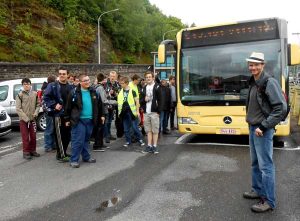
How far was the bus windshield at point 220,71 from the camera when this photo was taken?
845cm

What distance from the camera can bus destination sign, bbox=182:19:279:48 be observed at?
8.54m

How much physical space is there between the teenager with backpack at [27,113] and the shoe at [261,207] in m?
5.30

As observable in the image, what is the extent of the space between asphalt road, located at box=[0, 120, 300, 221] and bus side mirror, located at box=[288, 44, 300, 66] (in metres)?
2.01

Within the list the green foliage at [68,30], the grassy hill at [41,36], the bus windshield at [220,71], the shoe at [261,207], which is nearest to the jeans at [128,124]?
the bus windshield at [220,71]

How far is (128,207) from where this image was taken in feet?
16.7

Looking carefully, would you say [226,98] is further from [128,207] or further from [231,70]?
[128,207]

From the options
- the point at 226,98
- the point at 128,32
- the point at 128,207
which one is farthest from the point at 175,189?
the point at 128,32

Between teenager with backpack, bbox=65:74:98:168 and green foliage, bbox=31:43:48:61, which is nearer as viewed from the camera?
teenager with backpack, bbox=65:74:98:168

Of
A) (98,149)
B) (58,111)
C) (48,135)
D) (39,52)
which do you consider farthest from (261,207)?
(39,52)

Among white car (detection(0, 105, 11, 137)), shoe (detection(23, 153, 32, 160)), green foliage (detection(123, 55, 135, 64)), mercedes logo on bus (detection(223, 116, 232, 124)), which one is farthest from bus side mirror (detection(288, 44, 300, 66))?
green foliage (detection(123, 55, 135, 64))

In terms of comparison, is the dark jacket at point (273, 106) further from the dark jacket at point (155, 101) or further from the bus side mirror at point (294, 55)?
the bus side mirror at point (294, 55)

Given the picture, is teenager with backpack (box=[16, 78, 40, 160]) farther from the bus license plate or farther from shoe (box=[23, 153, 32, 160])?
the bus license plate

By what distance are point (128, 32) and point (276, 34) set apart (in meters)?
48.7

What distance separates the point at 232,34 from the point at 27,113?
16.6 ft
